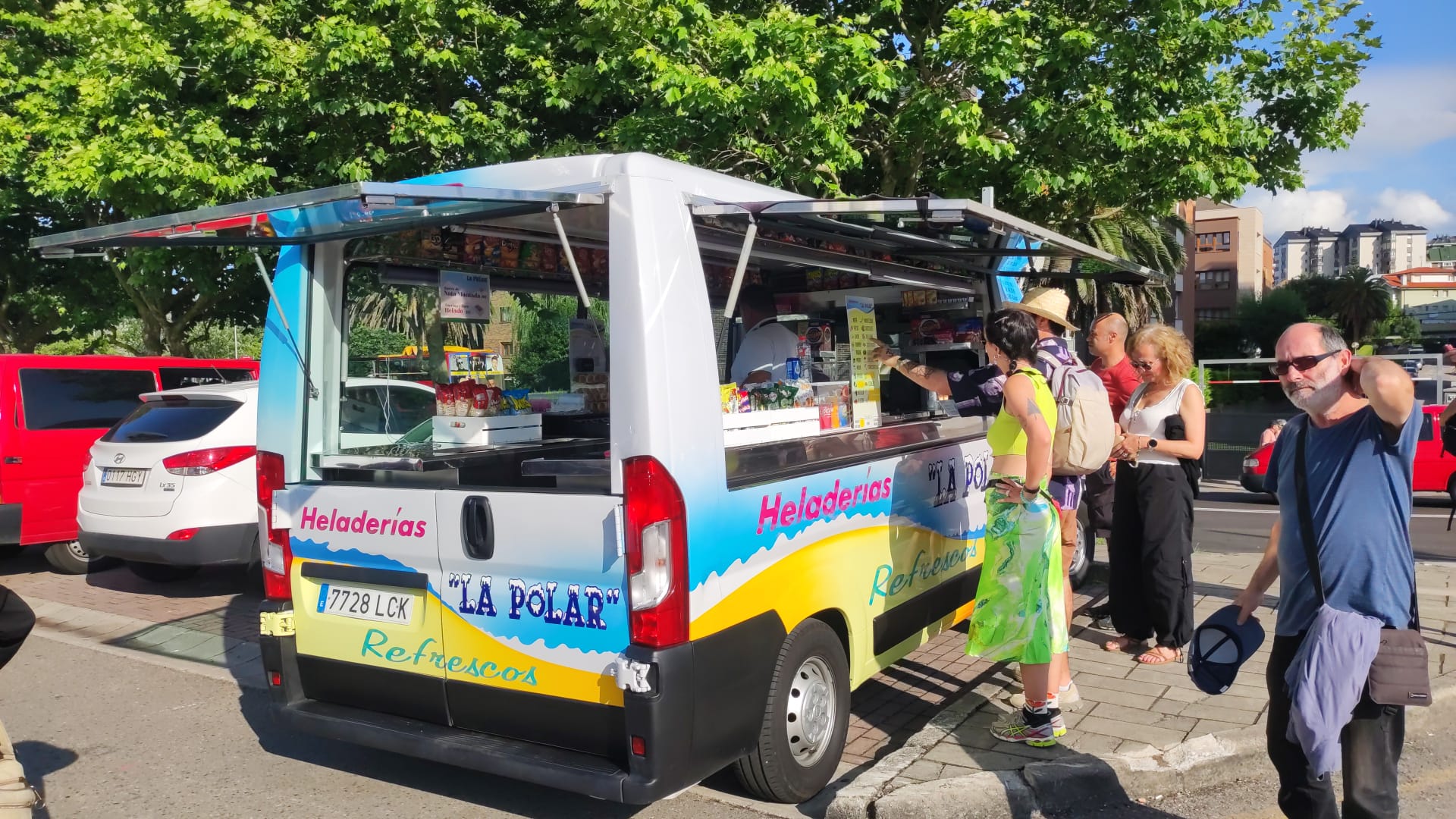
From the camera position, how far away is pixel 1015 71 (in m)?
9.41

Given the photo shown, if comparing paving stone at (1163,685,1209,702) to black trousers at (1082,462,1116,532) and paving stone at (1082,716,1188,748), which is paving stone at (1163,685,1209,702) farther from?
black trousers at (1082,462,1116,532)

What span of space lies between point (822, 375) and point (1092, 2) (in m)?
6.50

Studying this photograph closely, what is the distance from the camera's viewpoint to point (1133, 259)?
68.1 feet

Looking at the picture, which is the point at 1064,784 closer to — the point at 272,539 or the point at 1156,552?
the point at 1156,552

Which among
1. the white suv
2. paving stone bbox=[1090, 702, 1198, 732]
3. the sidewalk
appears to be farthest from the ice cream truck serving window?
the white suv

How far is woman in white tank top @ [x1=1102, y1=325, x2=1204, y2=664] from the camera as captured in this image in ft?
16.7

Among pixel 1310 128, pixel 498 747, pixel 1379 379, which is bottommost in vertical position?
pixel 498 747

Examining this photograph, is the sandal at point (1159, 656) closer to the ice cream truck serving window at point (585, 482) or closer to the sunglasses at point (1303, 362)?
the ice cream truck serving window at point (585, 482)

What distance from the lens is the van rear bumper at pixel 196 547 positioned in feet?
23.4

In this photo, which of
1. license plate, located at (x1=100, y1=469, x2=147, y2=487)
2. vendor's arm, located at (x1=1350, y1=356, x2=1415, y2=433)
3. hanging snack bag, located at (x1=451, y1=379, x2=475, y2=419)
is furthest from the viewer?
license plate, located at (x1=100, y1=469, x2=147, y2=487)

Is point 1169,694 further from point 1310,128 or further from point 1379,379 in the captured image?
point 1310,128

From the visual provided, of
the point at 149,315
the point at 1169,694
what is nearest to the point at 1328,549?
the point at 1169,694

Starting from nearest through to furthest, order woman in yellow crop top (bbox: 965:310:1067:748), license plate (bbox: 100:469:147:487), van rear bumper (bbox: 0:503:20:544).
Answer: woman in yellow crop top (bbox: 965:310:1067:748), license plate (bbox: 100:469:147:487), van rear bumper (bbox: 0:503:20:544)

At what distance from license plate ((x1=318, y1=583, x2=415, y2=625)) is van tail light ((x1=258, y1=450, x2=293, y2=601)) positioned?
21 cm
